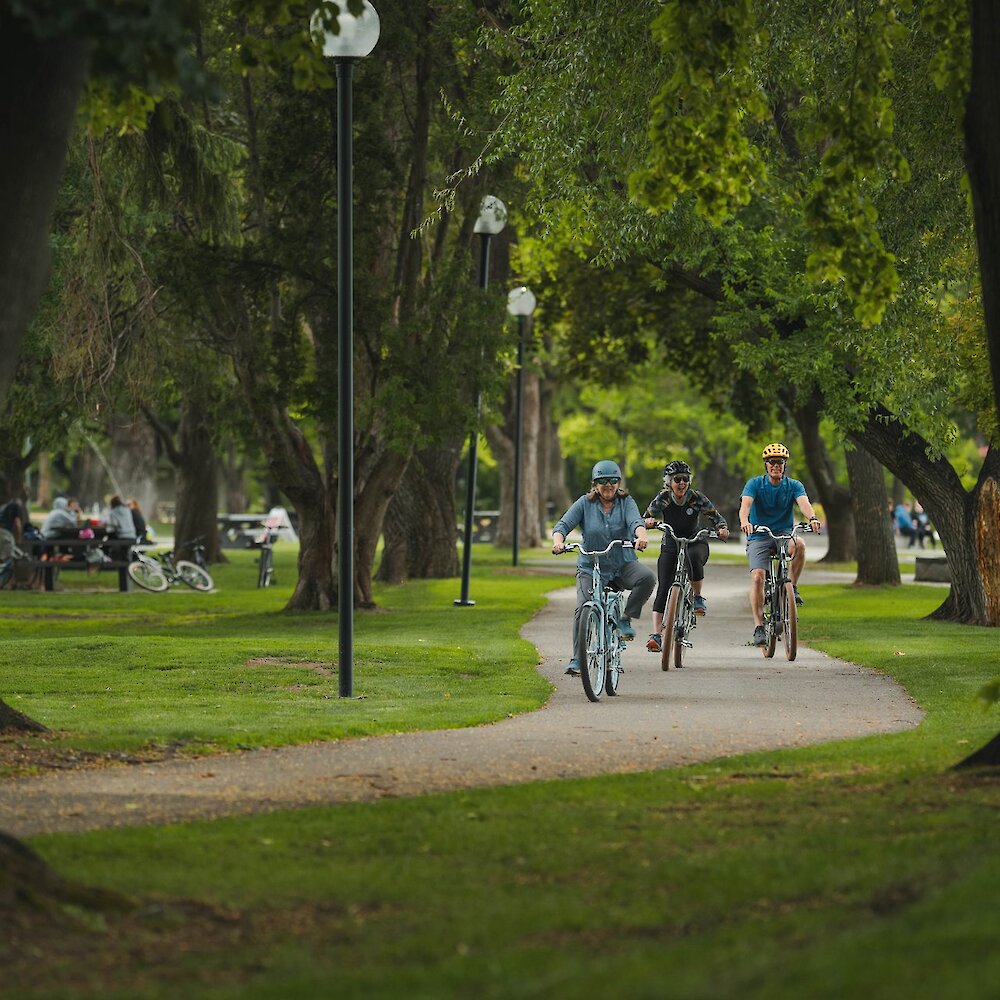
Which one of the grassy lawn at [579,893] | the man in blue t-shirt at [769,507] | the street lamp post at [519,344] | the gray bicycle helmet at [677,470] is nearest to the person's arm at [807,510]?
the man in blue t-shirt at [769,507]

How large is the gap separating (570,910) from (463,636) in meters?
14.8

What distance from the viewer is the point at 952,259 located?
2175 centimetres

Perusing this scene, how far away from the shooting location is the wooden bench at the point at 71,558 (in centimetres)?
3322

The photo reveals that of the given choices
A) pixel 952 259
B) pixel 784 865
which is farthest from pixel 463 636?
pixel 784 865

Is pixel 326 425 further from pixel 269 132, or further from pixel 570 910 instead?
pixel 570 910

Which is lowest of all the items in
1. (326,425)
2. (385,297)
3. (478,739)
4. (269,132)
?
(478,739)

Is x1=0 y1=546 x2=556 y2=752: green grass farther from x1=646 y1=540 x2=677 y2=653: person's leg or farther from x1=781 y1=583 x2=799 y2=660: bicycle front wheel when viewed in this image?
x1=781 y1=583 x2=799 y2=660: bicycle front wheel

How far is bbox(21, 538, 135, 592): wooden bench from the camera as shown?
109 feet

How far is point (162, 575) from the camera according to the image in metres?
33.7

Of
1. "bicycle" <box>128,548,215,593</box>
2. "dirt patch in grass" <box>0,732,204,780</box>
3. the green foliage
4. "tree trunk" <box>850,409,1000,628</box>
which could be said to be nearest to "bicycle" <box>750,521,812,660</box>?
the green foliage

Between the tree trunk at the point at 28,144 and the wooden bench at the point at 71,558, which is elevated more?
the tree trunk at the point at 28,144

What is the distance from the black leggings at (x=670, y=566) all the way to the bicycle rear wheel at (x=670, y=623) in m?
0.11

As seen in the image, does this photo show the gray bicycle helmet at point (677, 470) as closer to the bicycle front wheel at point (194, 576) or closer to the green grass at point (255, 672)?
the green grass at point (255, 672)

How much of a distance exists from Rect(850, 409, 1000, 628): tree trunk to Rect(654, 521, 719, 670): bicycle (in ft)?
24.8
